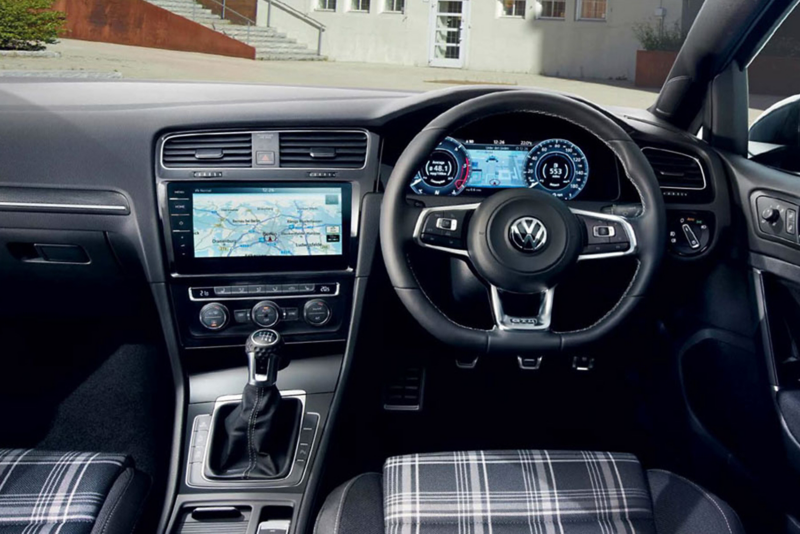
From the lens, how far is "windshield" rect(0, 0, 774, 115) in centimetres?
273

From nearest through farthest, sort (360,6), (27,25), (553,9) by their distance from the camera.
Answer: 1. (27,25)
2. (360,6)
3. (553,9)

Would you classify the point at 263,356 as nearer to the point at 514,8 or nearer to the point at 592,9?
the point at 514,8

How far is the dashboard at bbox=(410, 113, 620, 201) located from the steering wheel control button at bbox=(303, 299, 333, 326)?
1.35 ft

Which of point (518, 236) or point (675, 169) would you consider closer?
point (518, 236)

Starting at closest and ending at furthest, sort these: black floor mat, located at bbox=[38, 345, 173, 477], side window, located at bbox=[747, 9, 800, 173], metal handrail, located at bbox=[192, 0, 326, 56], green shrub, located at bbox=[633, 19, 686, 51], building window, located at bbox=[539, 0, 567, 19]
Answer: side window, located at bbox=[747, 9, 800, 173] < black floor mat, located at bbox=[38, 345, 173, 477] < metal handrail, located at bbox=[192, 0, 326, 56] < green shrub, located at bbox=[633, 19, 686, 51] < building window, located at bbox=[539, 0, 567, 19]

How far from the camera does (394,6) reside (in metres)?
8.02

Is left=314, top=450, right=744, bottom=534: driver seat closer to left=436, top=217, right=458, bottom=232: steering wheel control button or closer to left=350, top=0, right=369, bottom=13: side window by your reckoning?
left=436, top=217, right=458, bottom=232: steering wheel control button

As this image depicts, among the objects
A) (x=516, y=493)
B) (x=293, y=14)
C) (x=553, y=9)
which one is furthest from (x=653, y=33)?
→ (x=516, y=493)

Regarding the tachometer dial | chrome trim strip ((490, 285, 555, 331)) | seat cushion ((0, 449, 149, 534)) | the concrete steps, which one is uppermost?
the concrete steps

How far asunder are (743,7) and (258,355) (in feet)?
4.77

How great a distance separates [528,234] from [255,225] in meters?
0.73

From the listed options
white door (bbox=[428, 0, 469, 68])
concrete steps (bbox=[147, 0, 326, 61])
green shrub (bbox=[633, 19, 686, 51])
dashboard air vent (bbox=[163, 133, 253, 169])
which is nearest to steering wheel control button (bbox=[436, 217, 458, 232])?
dashboard air vent (bbox=[163, 133, 253, 169])

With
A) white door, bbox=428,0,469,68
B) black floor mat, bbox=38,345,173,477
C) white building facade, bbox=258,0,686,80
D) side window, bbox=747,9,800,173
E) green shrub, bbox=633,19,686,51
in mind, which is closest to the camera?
side window, bbox=747,9,800,173

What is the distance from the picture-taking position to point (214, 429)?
2.24m
